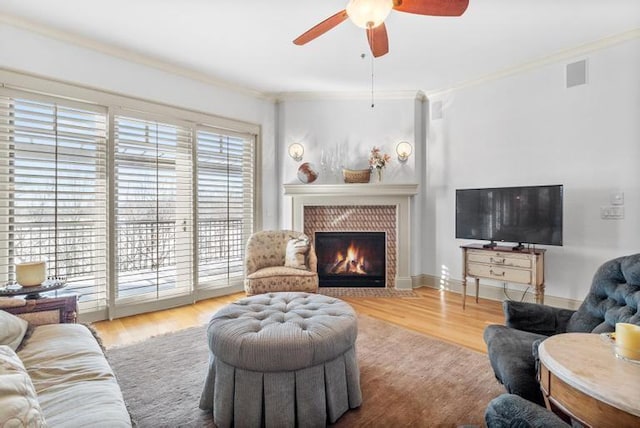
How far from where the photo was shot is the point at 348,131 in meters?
4.64

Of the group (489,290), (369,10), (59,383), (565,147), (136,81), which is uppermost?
(136,81)

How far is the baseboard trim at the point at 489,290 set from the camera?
11.6ft

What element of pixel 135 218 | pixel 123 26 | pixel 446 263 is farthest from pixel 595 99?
pixel 135 218

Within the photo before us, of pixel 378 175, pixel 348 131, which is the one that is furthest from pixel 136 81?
pixel 378 175

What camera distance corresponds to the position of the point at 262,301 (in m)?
2.28

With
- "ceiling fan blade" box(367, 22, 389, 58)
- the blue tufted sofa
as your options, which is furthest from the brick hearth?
the blue tufted sofa

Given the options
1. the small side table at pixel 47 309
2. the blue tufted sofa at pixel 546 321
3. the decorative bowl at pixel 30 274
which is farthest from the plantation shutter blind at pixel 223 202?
the blue tufted sofa at pixel 546 321

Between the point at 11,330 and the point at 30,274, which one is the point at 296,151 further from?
the point at 11,330

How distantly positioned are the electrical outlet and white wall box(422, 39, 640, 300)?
0.04 metres

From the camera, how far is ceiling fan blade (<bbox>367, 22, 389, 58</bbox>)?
83.5 inches

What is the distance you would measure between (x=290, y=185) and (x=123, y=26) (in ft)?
7.91

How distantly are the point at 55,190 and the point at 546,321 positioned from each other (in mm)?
4003

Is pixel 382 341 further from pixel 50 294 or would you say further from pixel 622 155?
pixel 622 155

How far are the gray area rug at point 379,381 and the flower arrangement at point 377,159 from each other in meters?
2.24
